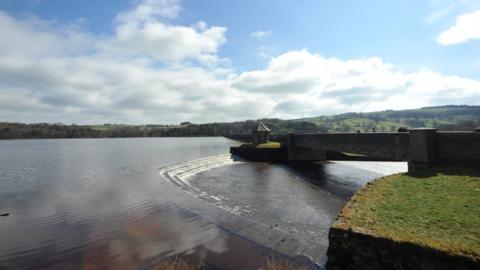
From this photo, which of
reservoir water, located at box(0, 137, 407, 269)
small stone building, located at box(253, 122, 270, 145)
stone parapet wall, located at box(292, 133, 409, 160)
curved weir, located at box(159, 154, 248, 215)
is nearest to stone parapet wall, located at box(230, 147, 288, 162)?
curved weir, located at box(159, 154, 248, 215)

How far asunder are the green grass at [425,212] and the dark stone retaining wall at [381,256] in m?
0.16

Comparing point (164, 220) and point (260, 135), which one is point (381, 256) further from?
point (260, 135)

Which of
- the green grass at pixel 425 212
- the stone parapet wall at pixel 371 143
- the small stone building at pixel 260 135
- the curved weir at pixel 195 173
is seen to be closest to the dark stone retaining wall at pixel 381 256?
the green grass at pixel 425 212

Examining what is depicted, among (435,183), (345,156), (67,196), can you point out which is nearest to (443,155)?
(435,183)

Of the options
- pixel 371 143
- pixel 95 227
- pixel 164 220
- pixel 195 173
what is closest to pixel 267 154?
pixel 195 173

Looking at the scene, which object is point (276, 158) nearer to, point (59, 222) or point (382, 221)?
point (59, 222)

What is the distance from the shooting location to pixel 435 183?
508 inches

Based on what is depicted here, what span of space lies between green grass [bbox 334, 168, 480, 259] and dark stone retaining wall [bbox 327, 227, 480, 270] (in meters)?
0.16

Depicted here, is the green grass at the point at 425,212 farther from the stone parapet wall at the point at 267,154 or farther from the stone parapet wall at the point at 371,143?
the stone parapet wall at the point at 267,154

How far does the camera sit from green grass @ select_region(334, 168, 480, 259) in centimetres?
697

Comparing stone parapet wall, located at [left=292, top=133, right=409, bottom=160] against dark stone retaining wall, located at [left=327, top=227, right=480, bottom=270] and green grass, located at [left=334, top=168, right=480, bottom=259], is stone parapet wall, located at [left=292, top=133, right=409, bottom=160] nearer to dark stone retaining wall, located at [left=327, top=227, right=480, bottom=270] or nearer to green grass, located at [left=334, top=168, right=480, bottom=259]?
green grass, located at [left=334, top=168, right=480, bottom=259]

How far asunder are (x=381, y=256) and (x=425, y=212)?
10.3 ft

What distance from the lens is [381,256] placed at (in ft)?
23.5

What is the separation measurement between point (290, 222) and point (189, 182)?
15.7m
